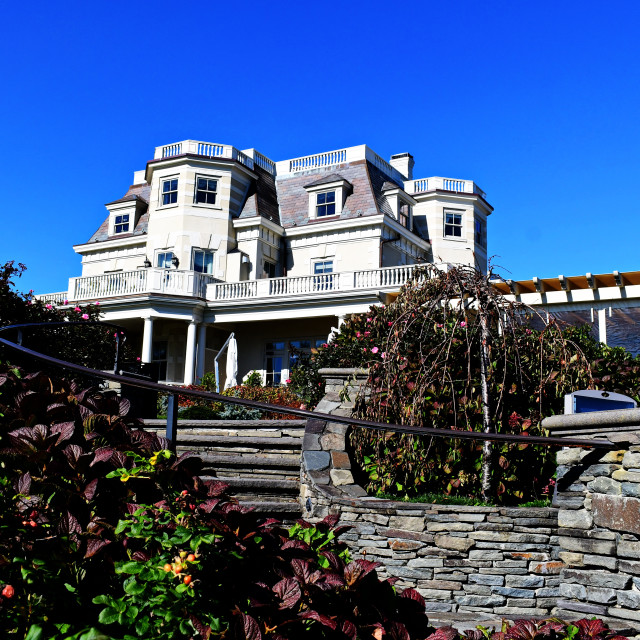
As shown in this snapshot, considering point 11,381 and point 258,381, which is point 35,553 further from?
point 258,381

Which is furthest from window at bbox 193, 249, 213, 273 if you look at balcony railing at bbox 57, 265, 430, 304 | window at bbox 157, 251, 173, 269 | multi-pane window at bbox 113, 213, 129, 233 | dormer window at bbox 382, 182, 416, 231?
dormer window at bbox 382, 182, 416, 231

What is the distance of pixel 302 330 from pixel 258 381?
12.2ft

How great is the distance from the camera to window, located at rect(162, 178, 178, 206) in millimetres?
27672

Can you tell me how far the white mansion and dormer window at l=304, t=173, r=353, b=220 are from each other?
4 centimetres

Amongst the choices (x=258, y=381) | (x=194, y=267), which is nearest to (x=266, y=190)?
(x=194, y=267)

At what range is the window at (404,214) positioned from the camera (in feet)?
93.4

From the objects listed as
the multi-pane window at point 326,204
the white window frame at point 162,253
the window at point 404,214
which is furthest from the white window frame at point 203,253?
the window at point 404,214

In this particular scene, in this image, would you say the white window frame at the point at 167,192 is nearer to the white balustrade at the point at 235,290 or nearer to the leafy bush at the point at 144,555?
the white balustrade at the point at 235,290

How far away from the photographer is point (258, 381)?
2284cm

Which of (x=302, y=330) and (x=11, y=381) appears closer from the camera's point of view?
(x=11, y=381)

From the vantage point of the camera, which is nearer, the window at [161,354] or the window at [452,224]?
the window at [161,354]

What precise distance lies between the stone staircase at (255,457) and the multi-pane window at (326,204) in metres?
20.2

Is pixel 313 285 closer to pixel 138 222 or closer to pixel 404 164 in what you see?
pixel 138 222

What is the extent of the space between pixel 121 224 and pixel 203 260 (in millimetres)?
5943
